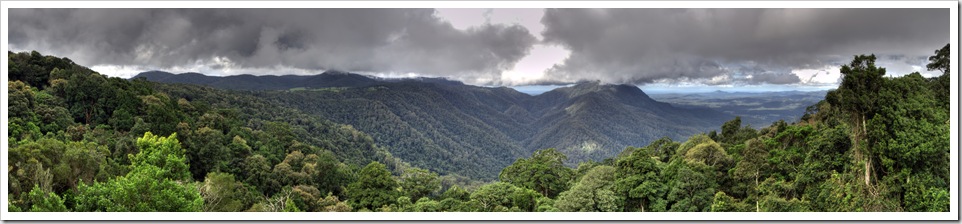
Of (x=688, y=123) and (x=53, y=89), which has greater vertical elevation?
(x=53, y=89)

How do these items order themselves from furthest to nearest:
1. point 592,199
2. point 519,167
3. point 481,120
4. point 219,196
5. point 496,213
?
point 481,120 → point 519,167 → point 592,199 → point 219,196 → point 496,213

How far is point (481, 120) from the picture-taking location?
108 m

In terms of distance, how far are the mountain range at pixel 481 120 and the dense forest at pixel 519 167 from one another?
128 ft

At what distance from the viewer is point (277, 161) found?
23.0 meters

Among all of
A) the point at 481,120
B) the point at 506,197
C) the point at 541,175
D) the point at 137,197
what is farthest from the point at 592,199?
the point at 481,120

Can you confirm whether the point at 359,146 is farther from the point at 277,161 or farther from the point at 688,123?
the point at 688,123

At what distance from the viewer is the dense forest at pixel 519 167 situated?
648cm

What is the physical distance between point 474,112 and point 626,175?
105 metres

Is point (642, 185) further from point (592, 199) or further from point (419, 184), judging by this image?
point (419, 184)

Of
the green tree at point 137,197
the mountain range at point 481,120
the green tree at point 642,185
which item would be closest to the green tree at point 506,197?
the green tree at point 642,185

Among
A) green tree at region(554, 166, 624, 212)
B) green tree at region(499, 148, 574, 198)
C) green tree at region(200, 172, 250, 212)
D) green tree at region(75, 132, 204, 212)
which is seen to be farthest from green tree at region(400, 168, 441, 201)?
green tree at region(75, 132, 204, 212)

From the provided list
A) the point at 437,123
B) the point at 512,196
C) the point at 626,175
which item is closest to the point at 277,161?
the point at 512,196

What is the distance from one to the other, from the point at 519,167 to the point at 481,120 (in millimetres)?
90959

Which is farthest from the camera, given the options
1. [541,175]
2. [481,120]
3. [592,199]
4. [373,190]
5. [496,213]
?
[481,120]
